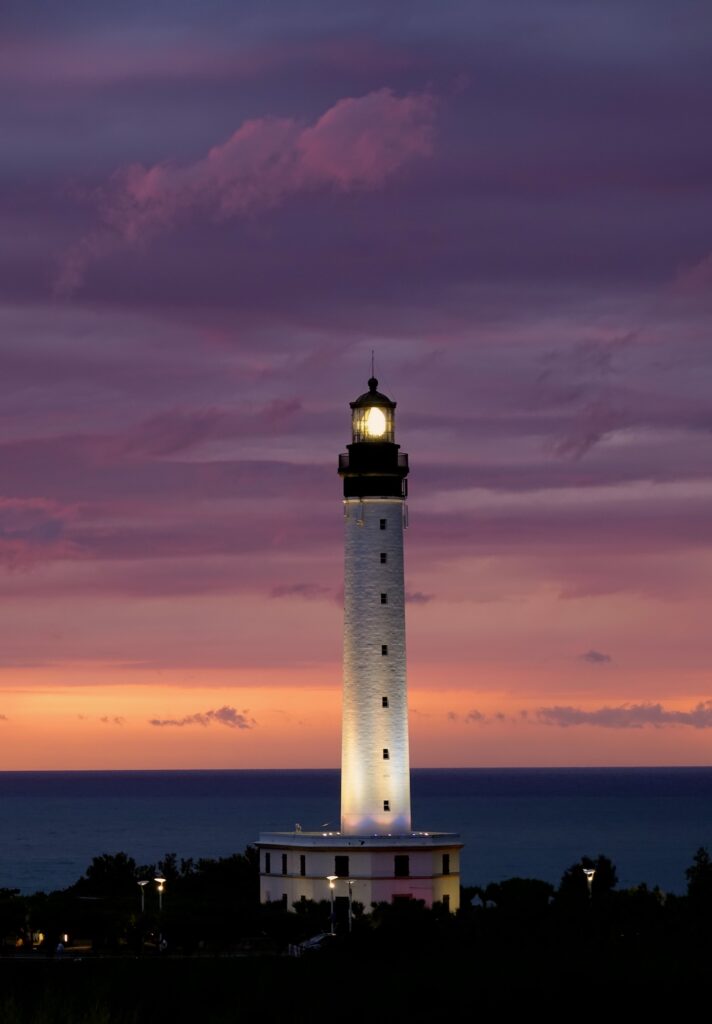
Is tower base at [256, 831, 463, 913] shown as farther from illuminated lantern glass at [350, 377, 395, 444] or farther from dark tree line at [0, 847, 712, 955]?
illuminated lantern glass at [350, 377, 395, 444]

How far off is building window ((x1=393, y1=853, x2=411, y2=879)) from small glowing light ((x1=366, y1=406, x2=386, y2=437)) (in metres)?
14.8

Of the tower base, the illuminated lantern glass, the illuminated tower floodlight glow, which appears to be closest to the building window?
the tower base

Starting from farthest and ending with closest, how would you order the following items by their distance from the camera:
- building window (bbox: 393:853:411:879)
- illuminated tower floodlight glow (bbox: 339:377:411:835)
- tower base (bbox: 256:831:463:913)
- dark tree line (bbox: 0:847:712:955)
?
1. illuminated tower floodlight glow (bbox: 339:377:411:835)
2. building window (bbox: 393:853:411:879)
3. tower base (bbox: 256:831:463:913)
4. dark tree line (bbox: 0:847:712:955)

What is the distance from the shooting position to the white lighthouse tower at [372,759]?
216ft

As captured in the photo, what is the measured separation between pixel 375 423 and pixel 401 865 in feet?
50.9

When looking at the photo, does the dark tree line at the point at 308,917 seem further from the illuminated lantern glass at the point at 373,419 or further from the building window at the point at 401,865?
the illuminated lantern glass at the point at 373,419

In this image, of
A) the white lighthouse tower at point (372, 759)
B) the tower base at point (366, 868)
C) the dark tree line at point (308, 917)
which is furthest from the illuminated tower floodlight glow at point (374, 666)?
the dark tree line at point (308, 917)

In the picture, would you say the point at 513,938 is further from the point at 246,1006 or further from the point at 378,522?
the point at 378,522

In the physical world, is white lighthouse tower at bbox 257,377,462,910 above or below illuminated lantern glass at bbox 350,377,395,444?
below

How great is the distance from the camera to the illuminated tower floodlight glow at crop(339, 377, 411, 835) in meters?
67.7

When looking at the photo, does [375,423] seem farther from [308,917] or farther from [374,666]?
[308,917]

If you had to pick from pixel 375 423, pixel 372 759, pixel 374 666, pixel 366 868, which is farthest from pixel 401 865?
pixel 375 423

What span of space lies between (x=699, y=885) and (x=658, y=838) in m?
133

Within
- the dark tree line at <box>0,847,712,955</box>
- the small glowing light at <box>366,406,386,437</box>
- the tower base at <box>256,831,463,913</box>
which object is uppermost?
the small glowing light at <box>366,406,386,437</box>
